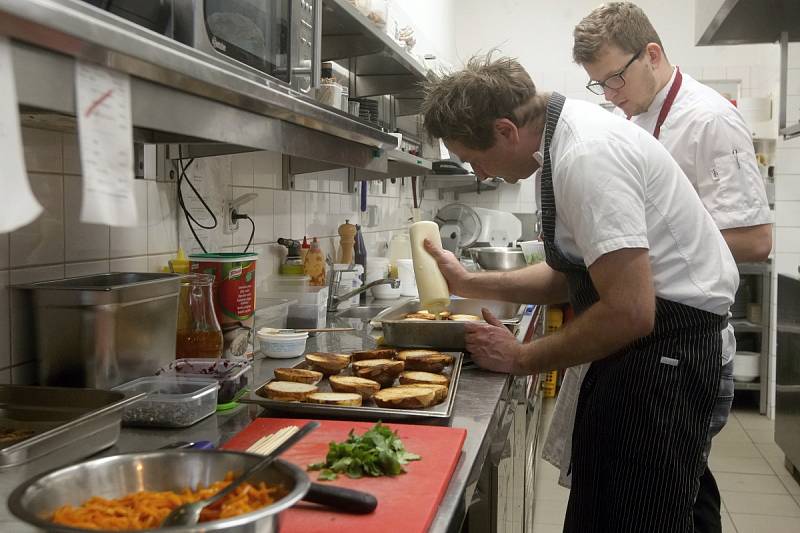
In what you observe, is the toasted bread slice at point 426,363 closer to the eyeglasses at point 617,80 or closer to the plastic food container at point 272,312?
the plastic food container at point 272,312

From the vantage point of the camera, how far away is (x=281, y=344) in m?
2.17

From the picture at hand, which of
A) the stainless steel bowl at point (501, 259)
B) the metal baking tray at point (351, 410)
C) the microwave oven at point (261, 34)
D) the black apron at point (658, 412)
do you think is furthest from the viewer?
the stainless steel bowl at point (501, 259)

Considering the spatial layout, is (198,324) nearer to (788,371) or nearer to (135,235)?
(135,235)

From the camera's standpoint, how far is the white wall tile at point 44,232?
1464 mm

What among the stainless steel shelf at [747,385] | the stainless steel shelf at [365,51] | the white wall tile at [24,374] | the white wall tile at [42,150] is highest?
the stainless steel shelf at [365,51]

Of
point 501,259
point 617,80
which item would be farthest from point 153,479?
point 501,259

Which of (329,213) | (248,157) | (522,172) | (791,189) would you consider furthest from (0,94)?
(791,189)

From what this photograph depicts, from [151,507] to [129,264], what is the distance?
108 cm

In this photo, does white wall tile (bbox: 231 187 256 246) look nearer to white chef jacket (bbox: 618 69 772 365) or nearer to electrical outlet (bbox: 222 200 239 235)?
electrical outlet (bbox: 222 200 239 235)

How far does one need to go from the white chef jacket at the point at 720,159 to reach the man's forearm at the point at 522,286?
0.56 metres

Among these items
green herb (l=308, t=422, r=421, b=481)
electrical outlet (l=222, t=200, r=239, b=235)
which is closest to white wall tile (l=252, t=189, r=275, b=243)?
electrical outlet (l=222, t=200, r=239, b=235)

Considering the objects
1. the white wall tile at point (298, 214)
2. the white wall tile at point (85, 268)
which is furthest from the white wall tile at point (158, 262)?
the white wall tile at point (298, 214)

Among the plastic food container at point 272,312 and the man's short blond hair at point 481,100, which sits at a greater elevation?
the man's short blond hair at point 481,100

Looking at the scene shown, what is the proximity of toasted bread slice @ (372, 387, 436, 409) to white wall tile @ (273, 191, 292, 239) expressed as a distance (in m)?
1.28
